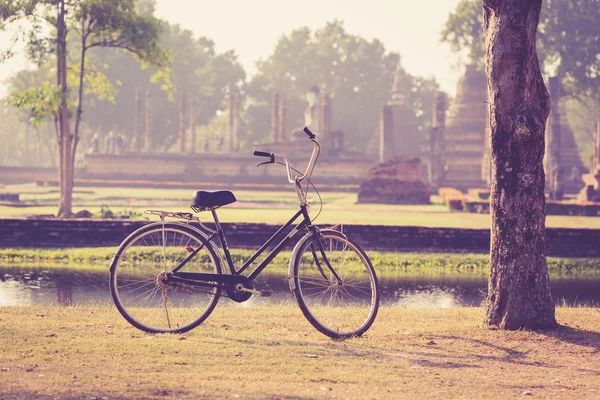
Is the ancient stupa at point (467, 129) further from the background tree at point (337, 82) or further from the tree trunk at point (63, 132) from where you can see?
the tree trunk at point (63, 132)

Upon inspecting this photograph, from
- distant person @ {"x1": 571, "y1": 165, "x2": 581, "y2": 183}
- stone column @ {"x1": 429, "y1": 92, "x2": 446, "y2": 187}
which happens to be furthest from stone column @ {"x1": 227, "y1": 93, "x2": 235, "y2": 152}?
distant person @ {"x1": 571, "y1": 165, "x2": 581, "y2": 183}

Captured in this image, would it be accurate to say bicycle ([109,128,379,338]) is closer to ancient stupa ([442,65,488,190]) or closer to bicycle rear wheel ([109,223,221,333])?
bicycle rear wheel ([109,223,221,333])

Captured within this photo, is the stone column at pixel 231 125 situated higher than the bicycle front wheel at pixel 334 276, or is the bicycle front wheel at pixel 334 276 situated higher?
the stone column at pixel 231 125

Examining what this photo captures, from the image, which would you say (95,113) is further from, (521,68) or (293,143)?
(521,68)

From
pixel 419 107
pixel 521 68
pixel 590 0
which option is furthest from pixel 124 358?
pixel 419 107

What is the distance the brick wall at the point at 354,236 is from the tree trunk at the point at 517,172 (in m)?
7.68

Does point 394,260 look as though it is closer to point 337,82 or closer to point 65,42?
point 65,42

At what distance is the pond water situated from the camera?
30.3ft

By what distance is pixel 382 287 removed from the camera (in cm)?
1073

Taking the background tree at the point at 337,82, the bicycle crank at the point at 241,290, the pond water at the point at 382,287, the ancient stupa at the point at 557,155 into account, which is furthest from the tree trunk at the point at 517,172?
the background tree at the point at 337,82

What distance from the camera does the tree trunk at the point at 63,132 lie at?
18172mm

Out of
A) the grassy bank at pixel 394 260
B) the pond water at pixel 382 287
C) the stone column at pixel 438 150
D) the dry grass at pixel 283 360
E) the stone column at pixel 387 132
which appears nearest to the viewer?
the dry grass at pixel 283 360

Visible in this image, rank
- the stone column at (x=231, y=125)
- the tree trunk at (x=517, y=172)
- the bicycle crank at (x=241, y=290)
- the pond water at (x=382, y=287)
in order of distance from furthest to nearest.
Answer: the stone column at (x=231, y=125)
the pond water at (x=382, y=287)
the tree trunk at (x=517, y=172)
the bicycle crank at (x=241, y=290)

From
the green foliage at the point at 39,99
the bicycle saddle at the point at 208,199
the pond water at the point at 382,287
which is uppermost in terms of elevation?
the green foliage at the point at 39,99
